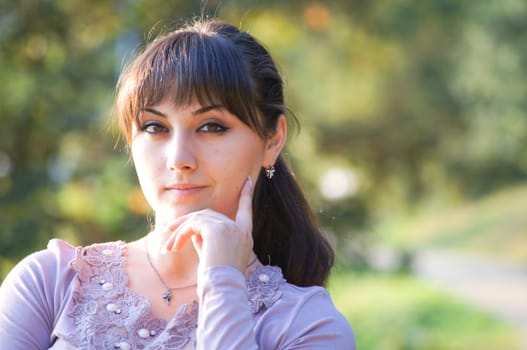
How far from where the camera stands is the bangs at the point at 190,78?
177 cm

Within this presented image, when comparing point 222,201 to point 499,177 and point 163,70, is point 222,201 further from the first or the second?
point 499,177

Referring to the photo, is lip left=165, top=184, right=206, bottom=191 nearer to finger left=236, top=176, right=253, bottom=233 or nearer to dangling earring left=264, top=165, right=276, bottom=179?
finger left=236, top=176, right=253, bottom=233

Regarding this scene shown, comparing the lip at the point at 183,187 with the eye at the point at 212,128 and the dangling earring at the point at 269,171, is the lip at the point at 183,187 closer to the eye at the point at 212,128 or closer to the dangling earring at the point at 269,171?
the eye at the point at 212,128

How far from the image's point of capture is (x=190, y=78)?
1.76 metres

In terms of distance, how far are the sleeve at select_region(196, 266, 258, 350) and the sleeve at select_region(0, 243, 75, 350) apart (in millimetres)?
321

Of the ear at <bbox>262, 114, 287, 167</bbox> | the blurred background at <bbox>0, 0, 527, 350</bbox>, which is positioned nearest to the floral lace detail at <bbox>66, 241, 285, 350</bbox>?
the ear at <bbox>262, 114, 287, 167</bbox>

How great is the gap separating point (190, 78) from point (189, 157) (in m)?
0.15

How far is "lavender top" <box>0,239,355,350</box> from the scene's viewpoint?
171 cm

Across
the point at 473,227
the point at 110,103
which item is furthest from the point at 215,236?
the point at 473,227

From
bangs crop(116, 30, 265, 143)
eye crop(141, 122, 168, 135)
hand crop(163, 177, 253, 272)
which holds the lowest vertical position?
hand crop(163, 177, 253, 272)

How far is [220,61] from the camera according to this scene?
5.92 feet

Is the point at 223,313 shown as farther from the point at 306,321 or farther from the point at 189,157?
the point at 189,157

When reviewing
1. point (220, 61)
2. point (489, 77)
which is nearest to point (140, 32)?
point (220, 61)

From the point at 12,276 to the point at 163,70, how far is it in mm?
477
